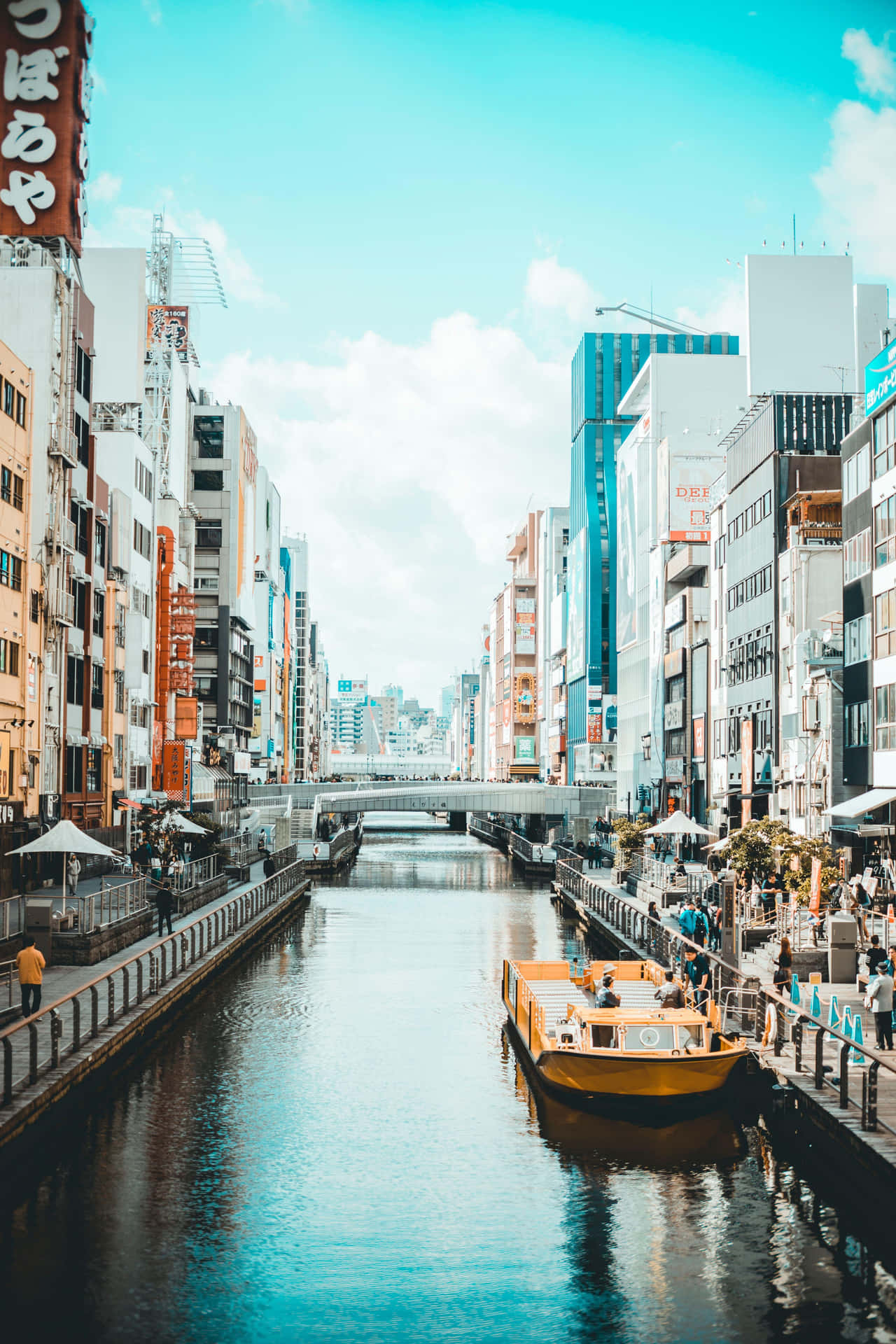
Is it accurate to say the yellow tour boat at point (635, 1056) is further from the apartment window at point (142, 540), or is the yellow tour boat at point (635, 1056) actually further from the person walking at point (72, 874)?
the apartment window at point (142, 540)

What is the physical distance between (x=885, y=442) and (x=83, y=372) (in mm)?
34071

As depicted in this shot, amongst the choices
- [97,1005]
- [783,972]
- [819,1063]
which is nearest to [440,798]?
[783,972]

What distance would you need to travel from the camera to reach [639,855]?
6762 centimetres

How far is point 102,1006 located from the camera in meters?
29.6

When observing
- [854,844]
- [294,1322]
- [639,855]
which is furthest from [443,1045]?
[639,855]

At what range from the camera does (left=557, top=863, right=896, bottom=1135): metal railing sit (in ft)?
65.5

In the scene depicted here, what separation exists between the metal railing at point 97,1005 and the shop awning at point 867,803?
2061 centimetres

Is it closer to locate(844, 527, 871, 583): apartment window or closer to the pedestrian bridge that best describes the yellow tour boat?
locate(844, 527, 871, 583): apartment window

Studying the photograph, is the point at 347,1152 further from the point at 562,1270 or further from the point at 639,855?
the point at 639,855

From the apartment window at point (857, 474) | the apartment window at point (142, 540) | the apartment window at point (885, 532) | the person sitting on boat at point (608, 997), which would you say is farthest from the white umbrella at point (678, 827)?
the apartment window at point (142, 540)

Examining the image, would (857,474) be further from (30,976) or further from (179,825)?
(30,976)

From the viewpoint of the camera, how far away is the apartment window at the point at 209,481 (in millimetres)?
138250

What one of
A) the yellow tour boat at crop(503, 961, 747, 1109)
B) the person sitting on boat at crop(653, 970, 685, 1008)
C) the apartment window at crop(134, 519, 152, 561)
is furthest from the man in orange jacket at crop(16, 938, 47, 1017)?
the apartment window at crop(134, 519, 152, 561)

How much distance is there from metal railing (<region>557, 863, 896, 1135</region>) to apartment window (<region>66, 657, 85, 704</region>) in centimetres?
2574
